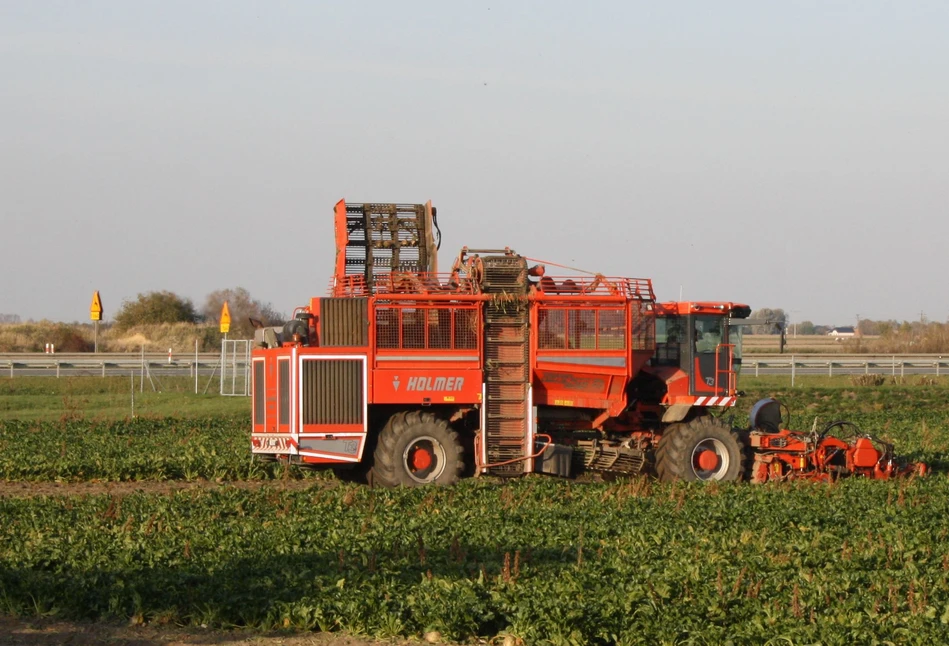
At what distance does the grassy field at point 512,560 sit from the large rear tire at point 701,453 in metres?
0.93

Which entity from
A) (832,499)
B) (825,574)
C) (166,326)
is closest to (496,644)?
(825,574)

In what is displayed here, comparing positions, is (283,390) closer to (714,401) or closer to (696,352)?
A: (696,352)

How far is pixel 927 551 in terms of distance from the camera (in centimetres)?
1154

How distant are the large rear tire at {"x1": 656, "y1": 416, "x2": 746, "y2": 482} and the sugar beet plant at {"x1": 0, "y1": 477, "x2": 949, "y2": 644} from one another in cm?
262

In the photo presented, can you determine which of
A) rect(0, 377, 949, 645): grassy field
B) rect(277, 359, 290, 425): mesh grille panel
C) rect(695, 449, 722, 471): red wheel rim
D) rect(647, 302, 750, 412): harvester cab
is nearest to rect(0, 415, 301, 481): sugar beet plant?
rect(0, 377, 949, 645): grassy field

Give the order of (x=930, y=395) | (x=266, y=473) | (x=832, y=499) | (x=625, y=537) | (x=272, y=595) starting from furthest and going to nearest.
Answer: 1. (x=930, y=395)
2. (x=266, y=473)
3. (x=832, y=499)
4. (x=625, y=537)
5. (x=272, y=595)

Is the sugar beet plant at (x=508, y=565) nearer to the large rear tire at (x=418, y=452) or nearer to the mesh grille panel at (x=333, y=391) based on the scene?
the large rear tire at (x=418, y=452)

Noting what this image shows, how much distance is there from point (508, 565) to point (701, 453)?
8.47 metres

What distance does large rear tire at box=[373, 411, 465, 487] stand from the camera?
699 inches

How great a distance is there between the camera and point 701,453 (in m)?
18.5

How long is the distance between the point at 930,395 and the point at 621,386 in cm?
2516

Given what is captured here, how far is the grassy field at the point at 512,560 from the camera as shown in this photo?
9.33 m

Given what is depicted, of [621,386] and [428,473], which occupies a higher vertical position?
[621,386]

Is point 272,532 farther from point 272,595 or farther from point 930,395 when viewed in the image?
point 930,395
